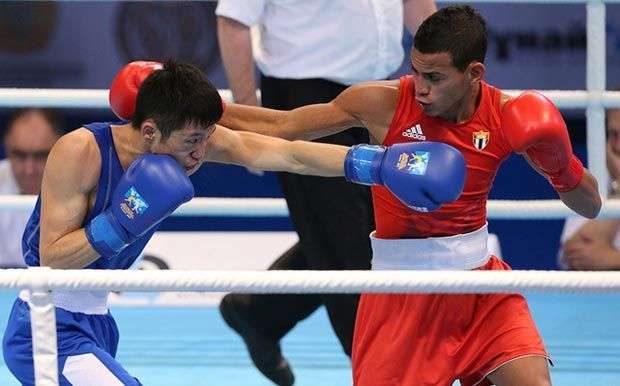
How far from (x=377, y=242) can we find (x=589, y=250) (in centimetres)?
212

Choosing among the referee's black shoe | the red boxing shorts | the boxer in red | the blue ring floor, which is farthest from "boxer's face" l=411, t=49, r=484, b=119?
the blue ring floor

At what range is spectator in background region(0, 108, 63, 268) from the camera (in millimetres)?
A: 5031

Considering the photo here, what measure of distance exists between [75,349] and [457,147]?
0.89 meters

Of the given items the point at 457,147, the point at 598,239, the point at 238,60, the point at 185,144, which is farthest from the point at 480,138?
the point at 598,239

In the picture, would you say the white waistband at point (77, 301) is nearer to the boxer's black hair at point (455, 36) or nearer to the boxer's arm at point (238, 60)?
the boxer's black hair at point (455, 36)

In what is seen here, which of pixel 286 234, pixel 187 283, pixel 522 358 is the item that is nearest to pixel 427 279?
pixel 187 283

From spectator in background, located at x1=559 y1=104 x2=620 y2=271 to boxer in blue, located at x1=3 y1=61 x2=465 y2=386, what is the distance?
2196 millimetres

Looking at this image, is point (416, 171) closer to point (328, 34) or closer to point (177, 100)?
point (177, 100)

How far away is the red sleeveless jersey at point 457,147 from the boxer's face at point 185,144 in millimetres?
432

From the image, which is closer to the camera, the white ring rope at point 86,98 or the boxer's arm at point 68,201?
the boxer's arm at point 68,201

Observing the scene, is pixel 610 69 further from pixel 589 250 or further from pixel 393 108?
pixel 393 108

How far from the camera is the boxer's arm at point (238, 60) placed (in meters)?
3.68

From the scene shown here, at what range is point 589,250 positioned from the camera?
4961 millimetres

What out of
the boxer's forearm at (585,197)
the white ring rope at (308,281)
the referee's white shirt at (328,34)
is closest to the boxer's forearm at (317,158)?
the boxer's forearm at (585,197)
